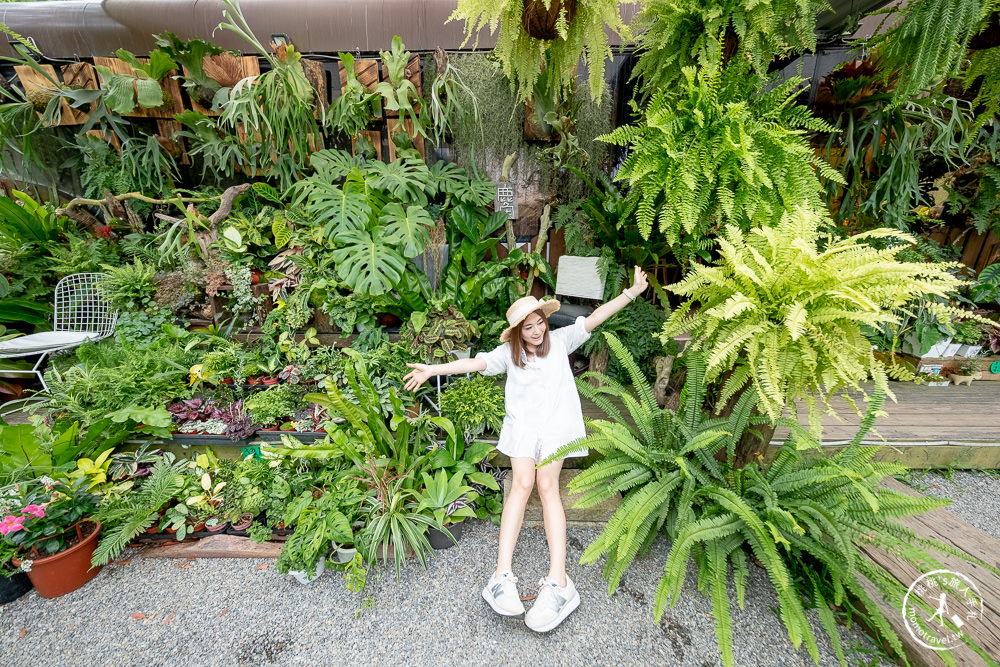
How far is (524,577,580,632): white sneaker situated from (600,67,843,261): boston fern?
67.0 inches

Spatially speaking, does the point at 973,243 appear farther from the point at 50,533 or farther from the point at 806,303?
the point at 50,533

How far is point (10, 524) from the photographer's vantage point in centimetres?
175

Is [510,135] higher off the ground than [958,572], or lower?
higher

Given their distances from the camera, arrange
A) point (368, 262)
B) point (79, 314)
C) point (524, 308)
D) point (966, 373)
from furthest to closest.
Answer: point (966, 373) < point (79, 314) < point (368, 262) < point (524, 308)

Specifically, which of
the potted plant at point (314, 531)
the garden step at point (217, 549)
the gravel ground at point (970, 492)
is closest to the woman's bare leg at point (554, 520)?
the potted plant at point (314, 531)

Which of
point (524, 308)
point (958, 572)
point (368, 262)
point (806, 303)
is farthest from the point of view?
point (368, 262)

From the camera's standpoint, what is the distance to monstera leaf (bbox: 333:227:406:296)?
100 inches

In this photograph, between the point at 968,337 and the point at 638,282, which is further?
the point at 968,337

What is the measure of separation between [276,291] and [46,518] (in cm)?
172

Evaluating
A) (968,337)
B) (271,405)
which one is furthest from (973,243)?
(271,405)

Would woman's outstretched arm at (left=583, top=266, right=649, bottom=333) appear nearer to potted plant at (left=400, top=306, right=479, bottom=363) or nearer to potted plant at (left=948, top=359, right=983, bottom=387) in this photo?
potted plant at (left=400, top=306, right=479, bottom=363)

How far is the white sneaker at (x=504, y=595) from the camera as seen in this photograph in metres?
1.75

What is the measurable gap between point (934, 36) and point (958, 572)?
2.20 metres

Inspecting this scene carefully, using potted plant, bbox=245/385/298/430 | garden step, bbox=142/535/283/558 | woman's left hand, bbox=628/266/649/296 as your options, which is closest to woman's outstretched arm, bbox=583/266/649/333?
woman's left hand, bbox=628/266/649/296
